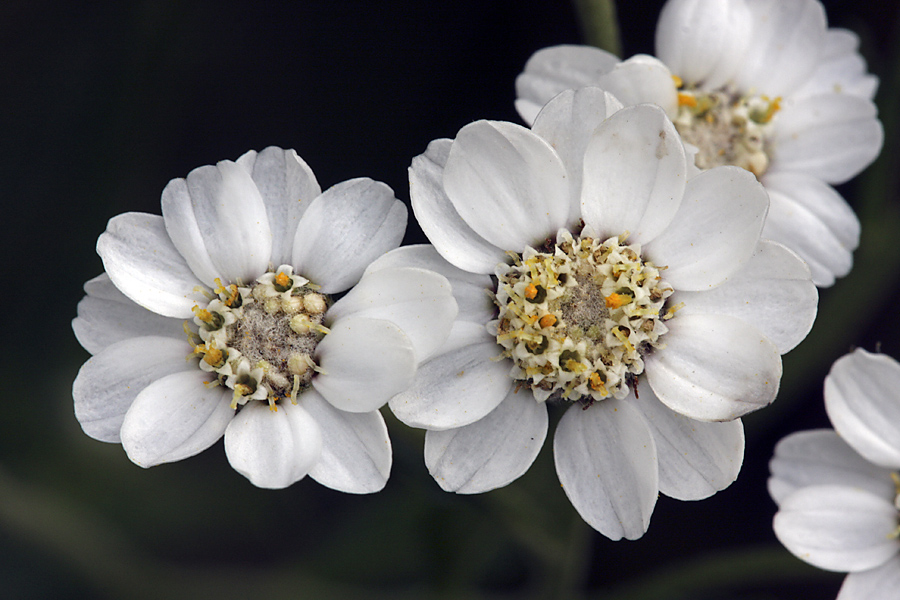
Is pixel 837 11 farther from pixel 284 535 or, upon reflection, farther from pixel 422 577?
pixel 284 535

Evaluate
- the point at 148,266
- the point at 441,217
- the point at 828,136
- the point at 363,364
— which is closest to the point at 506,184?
the point at 441,217

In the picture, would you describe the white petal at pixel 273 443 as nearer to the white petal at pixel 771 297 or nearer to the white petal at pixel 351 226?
the white petal at pixel 351 226

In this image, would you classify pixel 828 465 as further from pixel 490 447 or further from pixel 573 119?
pixel 573 119

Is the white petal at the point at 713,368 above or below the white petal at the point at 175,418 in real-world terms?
below

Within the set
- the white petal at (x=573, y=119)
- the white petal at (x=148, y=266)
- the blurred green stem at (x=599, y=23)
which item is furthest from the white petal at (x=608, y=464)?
the blurred green stem at (x=599, y=23)

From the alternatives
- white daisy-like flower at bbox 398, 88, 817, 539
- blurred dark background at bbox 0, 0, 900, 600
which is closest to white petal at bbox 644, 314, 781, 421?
white daisy-like flower at bbox 398, 88, 817, 539

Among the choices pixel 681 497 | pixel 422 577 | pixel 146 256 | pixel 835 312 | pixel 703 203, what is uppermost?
pixel 146 256

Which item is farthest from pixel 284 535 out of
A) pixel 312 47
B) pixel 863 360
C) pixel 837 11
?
pixel 837 11
